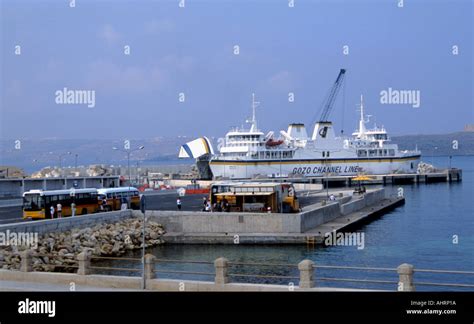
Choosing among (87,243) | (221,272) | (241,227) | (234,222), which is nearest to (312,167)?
(234,222)

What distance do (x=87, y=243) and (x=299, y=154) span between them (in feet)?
242

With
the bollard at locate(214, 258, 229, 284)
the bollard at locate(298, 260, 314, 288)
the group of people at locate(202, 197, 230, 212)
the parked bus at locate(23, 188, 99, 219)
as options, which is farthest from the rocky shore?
the bollard at locate(298, 260, 314, 288)

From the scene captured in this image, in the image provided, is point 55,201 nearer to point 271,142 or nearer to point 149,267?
point 149,267

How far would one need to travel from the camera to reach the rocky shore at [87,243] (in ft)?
81.3

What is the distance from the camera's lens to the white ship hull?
96688mm

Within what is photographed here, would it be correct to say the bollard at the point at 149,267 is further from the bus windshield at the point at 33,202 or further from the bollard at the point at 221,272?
the bus windshield at the point at 33,202

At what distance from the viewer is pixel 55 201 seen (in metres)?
34.4

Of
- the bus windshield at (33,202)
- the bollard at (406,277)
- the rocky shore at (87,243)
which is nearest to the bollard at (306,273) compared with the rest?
the bollard at (406,277)

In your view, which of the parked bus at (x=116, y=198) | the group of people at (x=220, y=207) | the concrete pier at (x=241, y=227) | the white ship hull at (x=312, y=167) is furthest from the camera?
the white ship hull at (x=312, y=167)

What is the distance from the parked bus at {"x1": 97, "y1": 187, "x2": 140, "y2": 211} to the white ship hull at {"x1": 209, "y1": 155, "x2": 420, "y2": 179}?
5390 cm

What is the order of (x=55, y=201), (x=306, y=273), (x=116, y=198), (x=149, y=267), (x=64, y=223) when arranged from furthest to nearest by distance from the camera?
(x=116, y=198), (x=55, y=201), (x=64, y=223), (x=149, y=267), (x=306, y=273)

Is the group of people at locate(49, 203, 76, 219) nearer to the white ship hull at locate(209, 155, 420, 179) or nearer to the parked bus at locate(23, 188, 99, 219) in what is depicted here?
the parked bus at locate(23, 188, 99, 219)

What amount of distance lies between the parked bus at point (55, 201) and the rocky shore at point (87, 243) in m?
2.46

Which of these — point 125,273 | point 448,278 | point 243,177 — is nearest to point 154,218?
point 125,273
